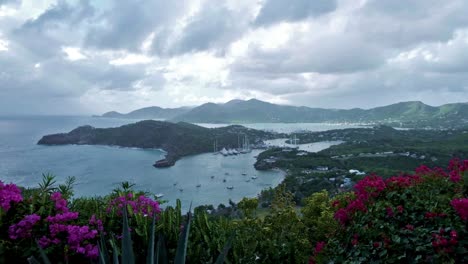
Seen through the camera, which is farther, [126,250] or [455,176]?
[455,176]

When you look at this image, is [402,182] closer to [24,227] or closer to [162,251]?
[162,251]

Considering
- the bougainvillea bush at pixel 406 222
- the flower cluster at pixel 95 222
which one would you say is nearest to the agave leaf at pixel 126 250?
the flower cluster at pixel 95 222

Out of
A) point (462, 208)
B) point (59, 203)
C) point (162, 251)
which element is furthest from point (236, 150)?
point (462, 208)

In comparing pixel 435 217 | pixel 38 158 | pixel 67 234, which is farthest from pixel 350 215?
pixel 38 158

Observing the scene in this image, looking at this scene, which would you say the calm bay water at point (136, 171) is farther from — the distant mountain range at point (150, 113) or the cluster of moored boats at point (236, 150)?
the distant mountain range at point (150, 113)

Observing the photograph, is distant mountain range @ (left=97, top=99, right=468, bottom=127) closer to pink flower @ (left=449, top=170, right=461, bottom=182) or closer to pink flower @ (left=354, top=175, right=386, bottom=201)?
pink flower @ (left=354, top=175, right=386, bottom=201)

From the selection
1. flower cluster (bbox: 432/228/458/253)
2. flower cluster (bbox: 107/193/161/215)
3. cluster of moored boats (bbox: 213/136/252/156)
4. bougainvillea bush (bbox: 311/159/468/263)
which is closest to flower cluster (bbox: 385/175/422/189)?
bougainvillea bush (bbox: 311/159/468/263)
